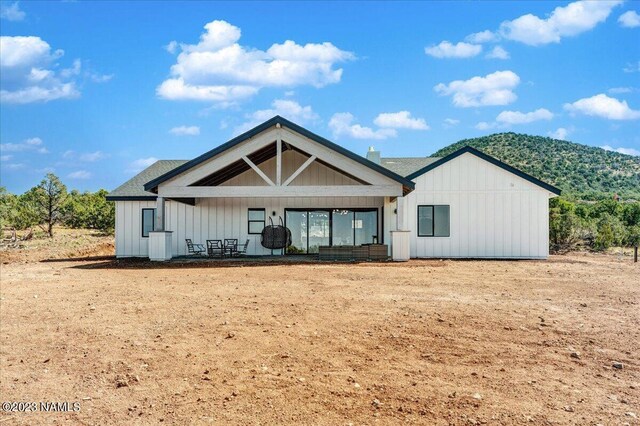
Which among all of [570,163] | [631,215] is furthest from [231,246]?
[570,163]

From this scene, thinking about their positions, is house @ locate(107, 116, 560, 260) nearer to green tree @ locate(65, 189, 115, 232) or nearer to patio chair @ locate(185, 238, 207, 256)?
patio chair @ locate(185, 238, 207, 256)

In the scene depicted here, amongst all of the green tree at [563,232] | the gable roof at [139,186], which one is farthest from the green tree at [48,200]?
the green tree at [563,232]

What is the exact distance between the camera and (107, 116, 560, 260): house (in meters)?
16.5

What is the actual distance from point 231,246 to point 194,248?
177 centimetres

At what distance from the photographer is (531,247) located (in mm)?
18406

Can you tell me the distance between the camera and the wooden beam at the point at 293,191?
16.4 metres

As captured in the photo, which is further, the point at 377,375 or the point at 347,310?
the point at 347,310

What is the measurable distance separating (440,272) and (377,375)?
8715 millimetres

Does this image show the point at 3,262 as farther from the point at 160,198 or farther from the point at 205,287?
the point at 205,287

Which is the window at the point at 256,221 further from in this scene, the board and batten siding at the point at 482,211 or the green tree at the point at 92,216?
the green tree at the point at 92,216

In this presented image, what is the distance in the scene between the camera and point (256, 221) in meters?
20.4

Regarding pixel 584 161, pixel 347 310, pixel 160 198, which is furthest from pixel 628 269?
pixel 584 161

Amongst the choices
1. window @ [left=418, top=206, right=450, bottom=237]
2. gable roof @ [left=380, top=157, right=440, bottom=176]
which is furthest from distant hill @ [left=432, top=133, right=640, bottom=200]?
window @ [left=418, top=206, right=450, bottom=237]

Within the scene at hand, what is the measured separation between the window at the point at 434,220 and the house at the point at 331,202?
0.04 m
